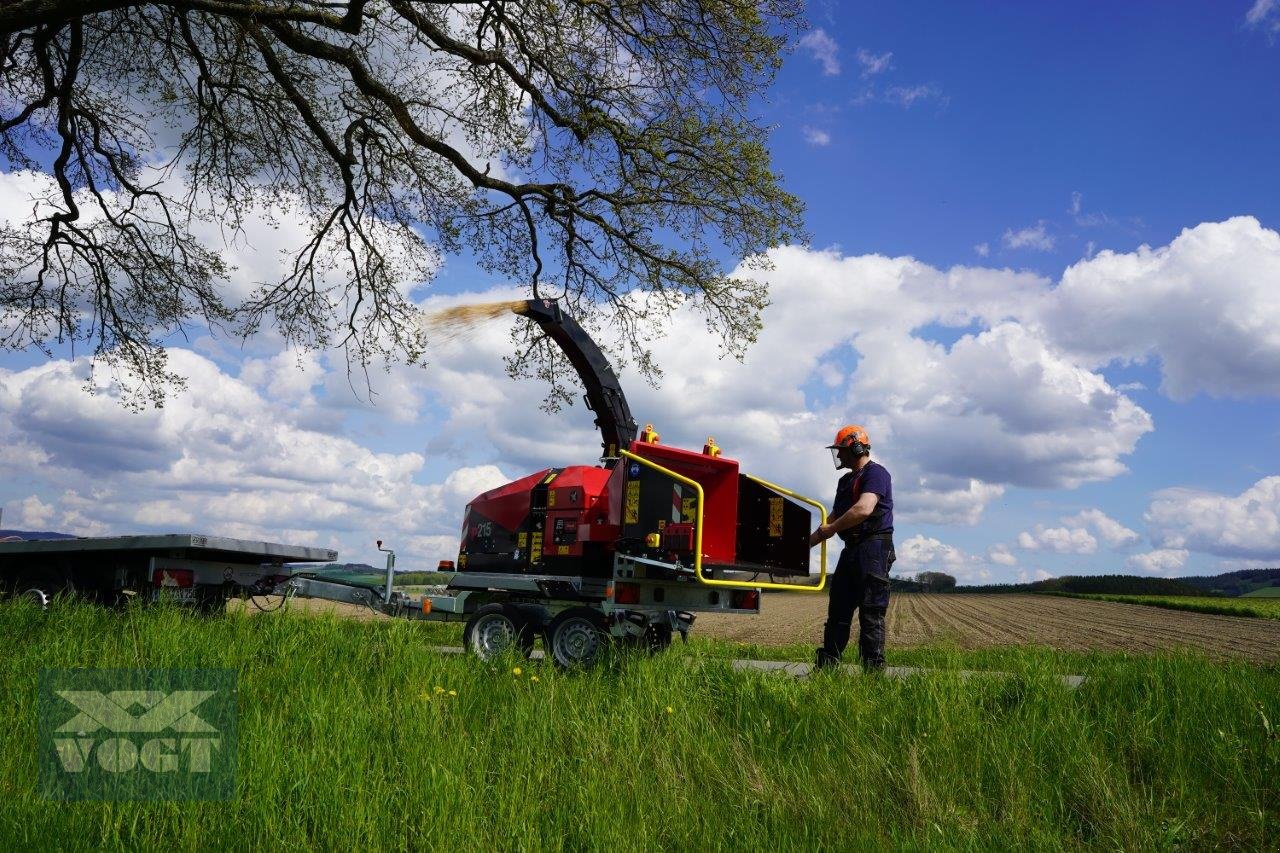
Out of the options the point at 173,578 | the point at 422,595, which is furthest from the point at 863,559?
the point at 173,578

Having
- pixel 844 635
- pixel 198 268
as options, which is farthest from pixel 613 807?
pixel 198 268

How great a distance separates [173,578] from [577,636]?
5.72 metres

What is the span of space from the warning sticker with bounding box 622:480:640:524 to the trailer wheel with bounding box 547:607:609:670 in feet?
3.11

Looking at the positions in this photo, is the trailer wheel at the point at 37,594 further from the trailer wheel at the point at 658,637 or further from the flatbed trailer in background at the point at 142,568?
the trailer wheel at the point at 658,637

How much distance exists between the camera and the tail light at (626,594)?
8.10 m

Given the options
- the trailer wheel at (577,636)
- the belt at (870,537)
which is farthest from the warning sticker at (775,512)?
the trailer wheel at (577,636)

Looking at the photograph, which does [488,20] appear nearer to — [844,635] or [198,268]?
[198,268]

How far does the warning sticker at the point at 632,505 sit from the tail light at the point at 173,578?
6177 mm

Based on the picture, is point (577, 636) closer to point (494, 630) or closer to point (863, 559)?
point (494, 630)

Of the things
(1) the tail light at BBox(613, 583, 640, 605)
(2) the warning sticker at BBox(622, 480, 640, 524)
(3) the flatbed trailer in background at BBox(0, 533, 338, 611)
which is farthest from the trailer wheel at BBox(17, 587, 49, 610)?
(2) the warning sticker at BBox(622, 480, 640, 524)

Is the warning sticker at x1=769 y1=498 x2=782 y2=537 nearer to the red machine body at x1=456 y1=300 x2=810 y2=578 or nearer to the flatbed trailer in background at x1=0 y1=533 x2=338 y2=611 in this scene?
the red machine body at x1=456 y1=300 x2=810 y2=578

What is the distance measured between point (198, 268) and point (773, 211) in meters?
9.62

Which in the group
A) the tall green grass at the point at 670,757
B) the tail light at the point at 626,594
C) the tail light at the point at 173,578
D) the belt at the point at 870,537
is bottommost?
the tall green grass at the point at 670,757

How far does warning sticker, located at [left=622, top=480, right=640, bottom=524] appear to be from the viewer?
802cm
